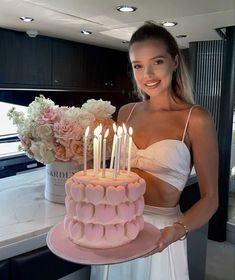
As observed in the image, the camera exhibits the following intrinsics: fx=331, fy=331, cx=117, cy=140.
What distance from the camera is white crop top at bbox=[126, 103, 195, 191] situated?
3.98 feet

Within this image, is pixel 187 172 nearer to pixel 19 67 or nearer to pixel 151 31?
pixel 151 31

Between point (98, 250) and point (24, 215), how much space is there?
49 cm

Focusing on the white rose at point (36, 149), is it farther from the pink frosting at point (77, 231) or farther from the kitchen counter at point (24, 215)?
the pink frosting at point (77, 231)

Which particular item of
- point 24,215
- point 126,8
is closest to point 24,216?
point 24,215

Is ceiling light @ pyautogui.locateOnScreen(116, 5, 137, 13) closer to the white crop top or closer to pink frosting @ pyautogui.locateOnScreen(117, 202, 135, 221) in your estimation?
the white crop top

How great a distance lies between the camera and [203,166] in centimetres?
116

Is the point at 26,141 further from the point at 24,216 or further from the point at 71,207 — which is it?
the point at 71,207

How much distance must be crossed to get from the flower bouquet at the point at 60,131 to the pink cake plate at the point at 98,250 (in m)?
0.38

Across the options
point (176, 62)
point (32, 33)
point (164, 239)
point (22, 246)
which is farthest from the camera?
point (32, 33)

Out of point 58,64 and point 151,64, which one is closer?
point 151,64

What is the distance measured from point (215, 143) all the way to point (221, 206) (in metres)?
2.26

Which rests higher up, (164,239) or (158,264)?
(164,239)

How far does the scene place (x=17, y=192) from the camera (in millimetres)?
1493

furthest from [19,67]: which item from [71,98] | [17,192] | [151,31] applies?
[151,31]
